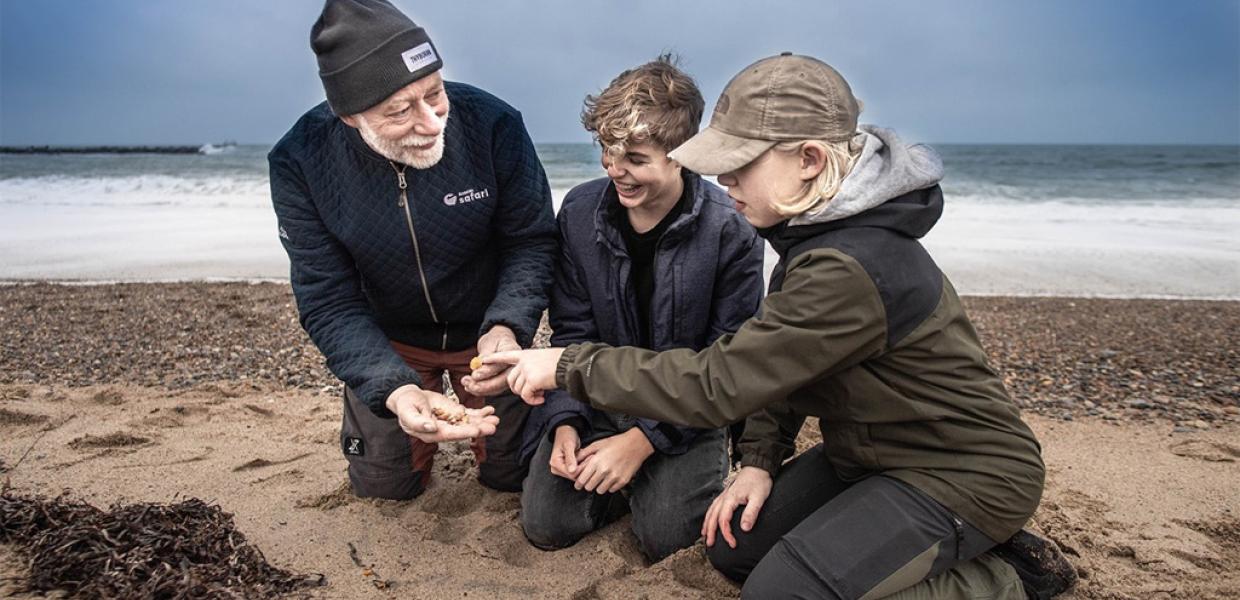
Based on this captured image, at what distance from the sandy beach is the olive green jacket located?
0.73 m

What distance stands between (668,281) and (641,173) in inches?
14.6

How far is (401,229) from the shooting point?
324cm

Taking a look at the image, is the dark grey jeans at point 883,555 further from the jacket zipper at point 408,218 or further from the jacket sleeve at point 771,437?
the jacket zipper at point 408,218

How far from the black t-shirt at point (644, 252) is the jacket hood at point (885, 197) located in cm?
83

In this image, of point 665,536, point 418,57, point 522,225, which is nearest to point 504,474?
point 665,536

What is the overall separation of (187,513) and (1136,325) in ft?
20.1

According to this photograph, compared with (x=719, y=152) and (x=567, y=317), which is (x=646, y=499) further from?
(x=719, y=152)

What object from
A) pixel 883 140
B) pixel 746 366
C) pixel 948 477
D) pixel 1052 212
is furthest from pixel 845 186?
pixel 1052 212

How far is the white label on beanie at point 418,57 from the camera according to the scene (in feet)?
9.74

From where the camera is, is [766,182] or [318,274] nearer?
[766,182]

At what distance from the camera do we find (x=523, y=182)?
3.40 m

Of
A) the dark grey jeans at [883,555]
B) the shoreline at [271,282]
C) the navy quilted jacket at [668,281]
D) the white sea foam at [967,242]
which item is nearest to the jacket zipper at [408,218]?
the navy quilted jacket at [668,281]

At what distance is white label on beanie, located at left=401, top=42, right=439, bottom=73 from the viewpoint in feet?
9.74

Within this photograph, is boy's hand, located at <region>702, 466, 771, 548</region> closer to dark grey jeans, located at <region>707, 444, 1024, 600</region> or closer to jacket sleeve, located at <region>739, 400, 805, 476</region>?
jacket sleeve, located at <region>739, 400, 805, 476</region>
